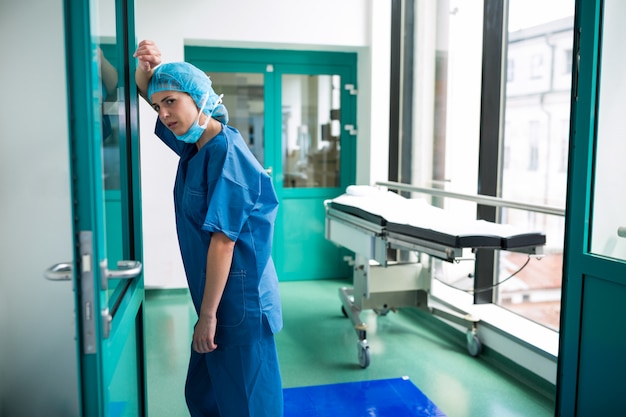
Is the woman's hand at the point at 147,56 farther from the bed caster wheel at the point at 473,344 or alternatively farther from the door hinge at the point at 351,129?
the door hinge at the point at 351,129

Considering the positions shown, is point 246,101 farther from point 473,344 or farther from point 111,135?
point 111,135

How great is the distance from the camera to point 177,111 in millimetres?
1673

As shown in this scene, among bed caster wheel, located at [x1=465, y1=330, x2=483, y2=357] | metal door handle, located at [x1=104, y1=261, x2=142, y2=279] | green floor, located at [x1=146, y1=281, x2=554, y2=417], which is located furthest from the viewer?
bed caster wheel, located at [x1=465, y1=330, x2=483, y2=357]

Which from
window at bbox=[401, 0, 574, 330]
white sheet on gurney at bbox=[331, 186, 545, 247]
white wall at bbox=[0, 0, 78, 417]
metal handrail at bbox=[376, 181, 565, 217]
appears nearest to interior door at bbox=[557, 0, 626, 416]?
window at bbox=[401, 0, 574, 330]

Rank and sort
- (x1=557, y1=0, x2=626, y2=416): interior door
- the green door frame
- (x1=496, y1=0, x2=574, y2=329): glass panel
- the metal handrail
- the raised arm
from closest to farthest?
1. the raised arm
2. (x1=557, y1=0, x2=626, y2=416): interior door
3. the metal handrail
4. (x1=496, y1=0, x2=574, y2=329): glass panel
5. the green door frame

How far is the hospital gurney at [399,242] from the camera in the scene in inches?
91.6

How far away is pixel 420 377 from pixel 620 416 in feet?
4.08

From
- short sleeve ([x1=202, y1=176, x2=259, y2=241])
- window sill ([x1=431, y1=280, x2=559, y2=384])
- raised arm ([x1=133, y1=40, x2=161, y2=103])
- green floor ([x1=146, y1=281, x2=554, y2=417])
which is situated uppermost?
raised arm ([x1=133, y1=40, x2=161, y2=103])

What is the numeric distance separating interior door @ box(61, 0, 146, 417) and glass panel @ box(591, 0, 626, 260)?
1.56 meters

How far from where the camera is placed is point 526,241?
2.30 meters

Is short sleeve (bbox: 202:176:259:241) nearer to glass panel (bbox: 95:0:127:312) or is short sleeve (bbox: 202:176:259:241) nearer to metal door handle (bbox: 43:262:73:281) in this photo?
glass panel (bbox: 95:0:127:312)

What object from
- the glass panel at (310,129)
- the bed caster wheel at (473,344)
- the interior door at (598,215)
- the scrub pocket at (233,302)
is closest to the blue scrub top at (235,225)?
the scrub pocket at (233,302)

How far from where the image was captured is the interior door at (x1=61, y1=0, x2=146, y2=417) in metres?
1.04

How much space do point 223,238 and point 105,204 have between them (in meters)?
0.40
